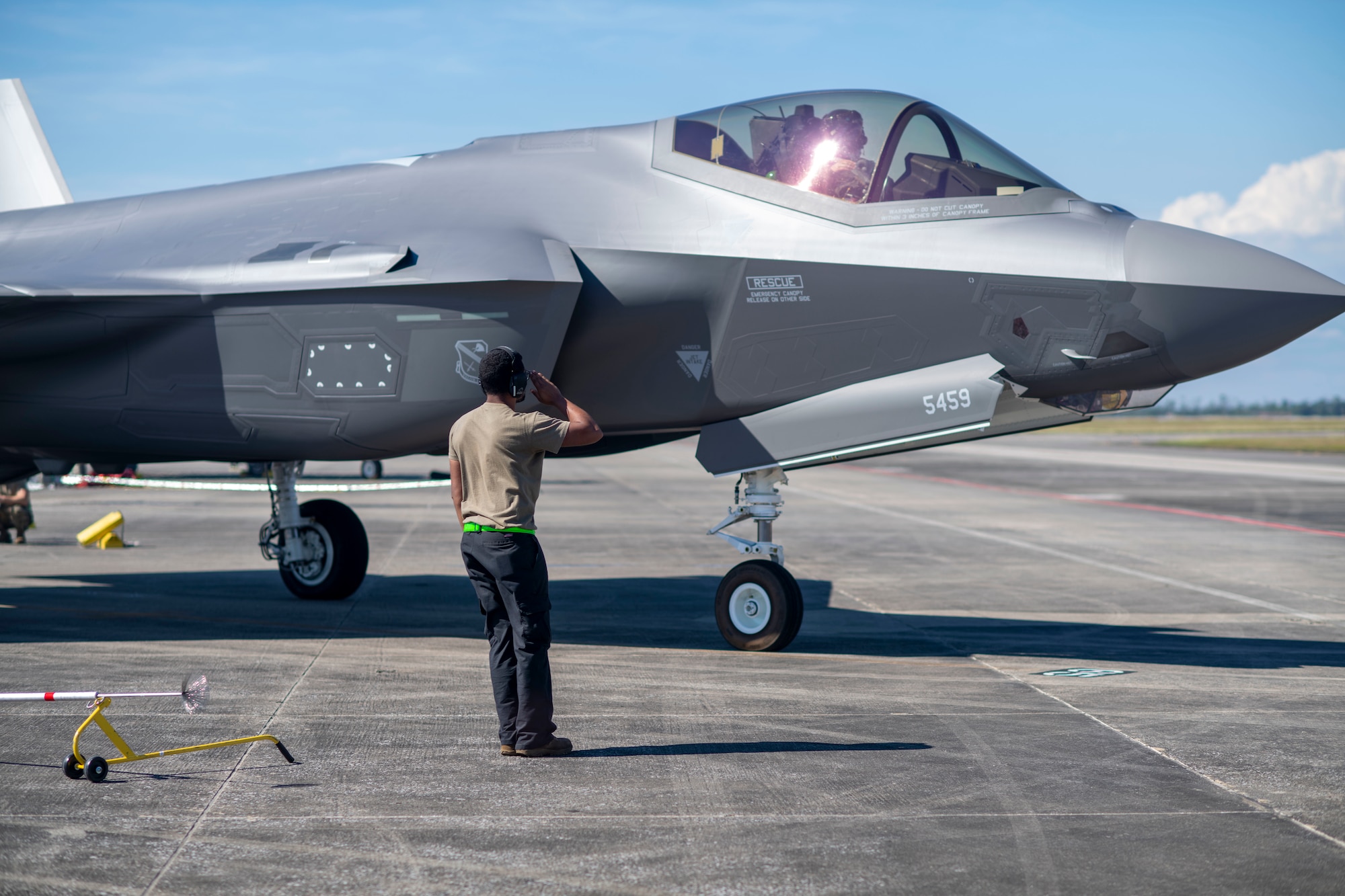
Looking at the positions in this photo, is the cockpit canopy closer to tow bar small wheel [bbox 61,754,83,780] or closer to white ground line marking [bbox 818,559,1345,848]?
white ground line marking [bbox 818,559,1345,848]

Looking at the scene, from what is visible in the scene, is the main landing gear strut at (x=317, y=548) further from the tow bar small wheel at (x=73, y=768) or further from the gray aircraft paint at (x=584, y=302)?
the tow bar small wheel at (x=73, y=768)

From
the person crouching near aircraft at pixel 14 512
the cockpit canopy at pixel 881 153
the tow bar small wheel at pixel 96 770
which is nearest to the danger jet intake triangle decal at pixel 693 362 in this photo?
the cockpit canopy at pixel 881 153

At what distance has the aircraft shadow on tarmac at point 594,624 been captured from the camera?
31.6ft

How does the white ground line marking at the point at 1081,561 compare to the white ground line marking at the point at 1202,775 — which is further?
the white ground line marking at the point at 1081,561

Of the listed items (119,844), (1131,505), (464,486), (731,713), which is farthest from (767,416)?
(1131,505)

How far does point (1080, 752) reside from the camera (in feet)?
20.7

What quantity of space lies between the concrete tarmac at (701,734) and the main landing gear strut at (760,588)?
23 cm

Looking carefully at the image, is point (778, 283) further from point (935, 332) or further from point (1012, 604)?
point (1012, 604)

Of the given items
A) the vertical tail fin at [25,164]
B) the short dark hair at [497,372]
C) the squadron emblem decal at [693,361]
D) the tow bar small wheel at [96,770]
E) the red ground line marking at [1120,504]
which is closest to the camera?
the tow bar small wheel at [96,770]

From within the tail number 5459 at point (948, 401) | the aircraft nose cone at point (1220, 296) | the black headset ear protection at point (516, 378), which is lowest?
the black headset ear protection at point (516, 378)

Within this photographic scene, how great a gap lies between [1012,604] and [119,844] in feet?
31.0

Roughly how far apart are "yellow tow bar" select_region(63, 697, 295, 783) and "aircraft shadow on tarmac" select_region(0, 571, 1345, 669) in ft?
13.0

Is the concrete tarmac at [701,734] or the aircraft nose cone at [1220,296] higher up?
the aircraft nose cone at [1220,296]

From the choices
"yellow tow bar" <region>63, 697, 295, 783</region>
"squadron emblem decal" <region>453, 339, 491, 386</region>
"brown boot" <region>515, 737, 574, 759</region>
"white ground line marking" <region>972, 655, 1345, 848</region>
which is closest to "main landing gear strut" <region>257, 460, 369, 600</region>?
"squadron emblem decal" <region>453, 339, 491, 386</region>
